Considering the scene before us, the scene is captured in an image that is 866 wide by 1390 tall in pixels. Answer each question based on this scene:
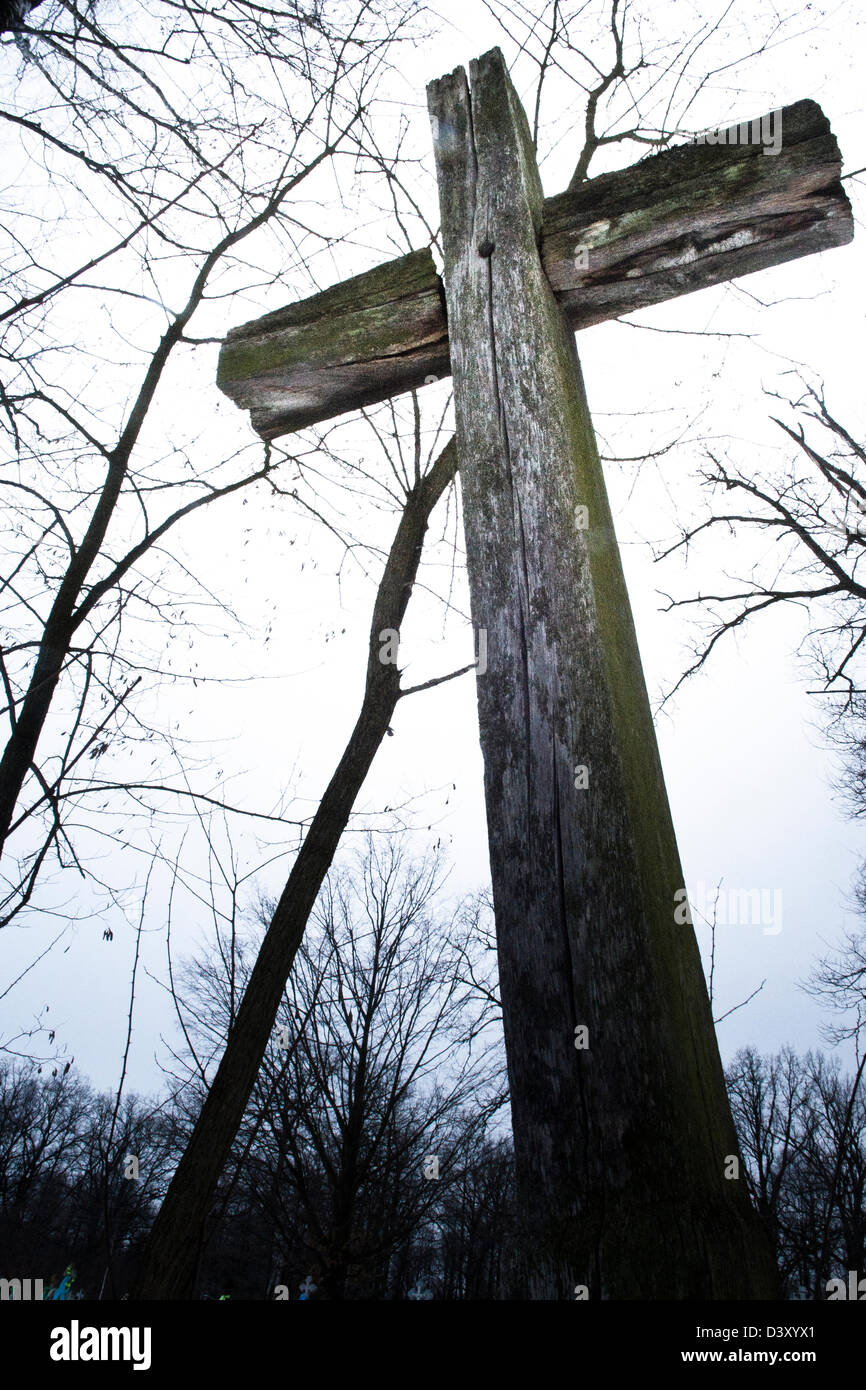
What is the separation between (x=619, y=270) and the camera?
1478 mm

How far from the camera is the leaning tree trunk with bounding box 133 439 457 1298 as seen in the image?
3.47 meters

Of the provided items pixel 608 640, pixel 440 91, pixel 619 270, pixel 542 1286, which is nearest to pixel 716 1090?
pixel 542 1286

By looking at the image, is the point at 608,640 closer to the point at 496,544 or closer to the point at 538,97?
the point at 496,544

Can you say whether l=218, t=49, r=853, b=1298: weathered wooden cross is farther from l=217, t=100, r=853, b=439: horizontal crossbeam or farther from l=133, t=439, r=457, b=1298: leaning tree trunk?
l=133, t=439, r=457, b=1298: leaning tree trunk

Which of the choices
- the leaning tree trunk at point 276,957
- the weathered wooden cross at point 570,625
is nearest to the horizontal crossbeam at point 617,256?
the weathered wooden cross at point 570,625

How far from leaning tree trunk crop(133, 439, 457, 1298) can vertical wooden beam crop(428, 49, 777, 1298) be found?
340 centimetres

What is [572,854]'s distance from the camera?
1036 millimetres

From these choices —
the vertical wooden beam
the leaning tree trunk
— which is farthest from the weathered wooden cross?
the leaning tree trunk

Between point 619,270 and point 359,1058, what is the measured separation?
1379 cm

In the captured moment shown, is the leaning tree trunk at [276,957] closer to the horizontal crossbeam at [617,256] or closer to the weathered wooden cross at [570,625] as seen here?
the weathered wooden cross at [570,625]

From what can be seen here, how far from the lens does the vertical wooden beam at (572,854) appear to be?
34.3 inches

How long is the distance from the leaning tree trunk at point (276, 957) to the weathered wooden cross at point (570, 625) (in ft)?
10.4

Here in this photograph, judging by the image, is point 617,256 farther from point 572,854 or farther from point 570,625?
point 572,854

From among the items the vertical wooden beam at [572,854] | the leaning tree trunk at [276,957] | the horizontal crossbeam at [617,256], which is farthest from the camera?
the leaning tree trunk at [276,957]
